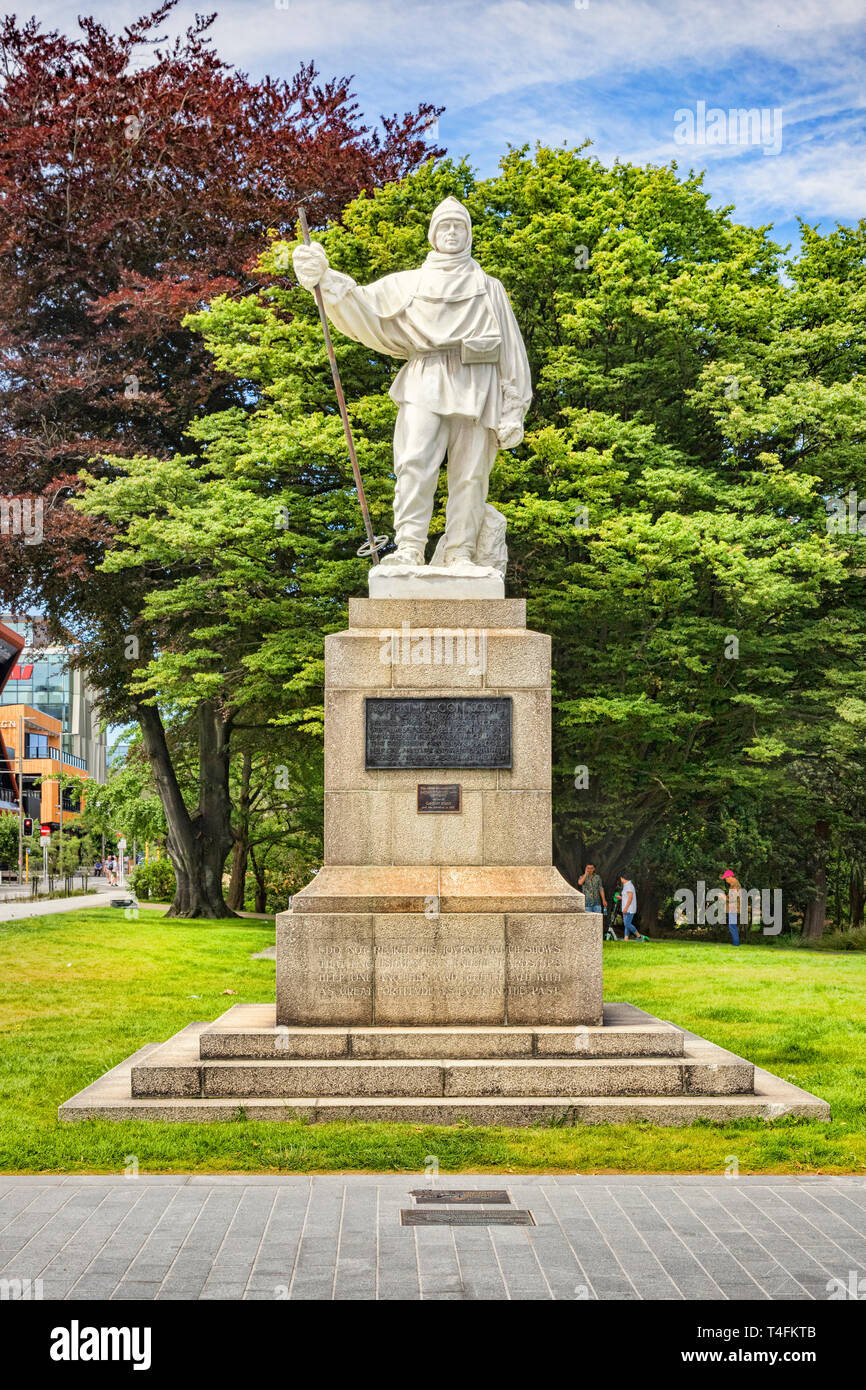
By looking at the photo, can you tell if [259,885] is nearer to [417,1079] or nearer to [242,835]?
[242,835]

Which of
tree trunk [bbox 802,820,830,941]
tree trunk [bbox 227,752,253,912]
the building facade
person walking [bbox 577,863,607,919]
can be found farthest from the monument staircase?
the building facade

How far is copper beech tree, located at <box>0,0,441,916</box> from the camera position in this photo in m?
25.1

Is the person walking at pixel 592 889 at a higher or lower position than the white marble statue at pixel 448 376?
lower

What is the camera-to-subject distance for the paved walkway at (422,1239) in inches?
210

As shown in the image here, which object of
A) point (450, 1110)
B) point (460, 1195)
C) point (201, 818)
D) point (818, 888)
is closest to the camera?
point (460, 1195)

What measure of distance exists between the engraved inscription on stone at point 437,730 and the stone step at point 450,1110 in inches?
102

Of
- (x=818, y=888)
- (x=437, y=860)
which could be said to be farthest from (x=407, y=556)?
(x=818, y=888)

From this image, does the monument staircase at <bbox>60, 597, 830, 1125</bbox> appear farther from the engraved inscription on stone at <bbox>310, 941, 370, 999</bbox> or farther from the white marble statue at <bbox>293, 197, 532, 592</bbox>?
the white marble statue at <bbox>293, 197, 532, 592</bbox>

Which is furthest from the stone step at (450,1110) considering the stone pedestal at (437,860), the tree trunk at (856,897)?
the tree trunk at (856,897)

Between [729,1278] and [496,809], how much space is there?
15.6 ft

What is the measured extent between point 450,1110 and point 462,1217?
1897 mm

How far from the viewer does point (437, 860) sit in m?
9.86

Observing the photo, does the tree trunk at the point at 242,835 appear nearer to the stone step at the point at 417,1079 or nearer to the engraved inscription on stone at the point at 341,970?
the engraved inscription on stone at the point at 341,970

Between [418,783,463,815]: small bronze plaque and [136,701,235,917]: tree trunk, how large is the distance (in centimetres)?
1935
